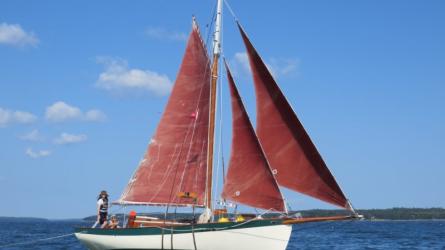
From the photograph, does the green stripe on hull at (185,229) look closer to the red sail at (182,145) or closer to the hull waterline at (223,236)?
the hull waterline at (223,236)

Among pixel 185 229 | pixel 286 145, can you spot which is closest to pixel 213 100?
pixel 286 145

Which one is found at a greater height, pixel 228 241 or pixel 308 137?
pixel 308 137

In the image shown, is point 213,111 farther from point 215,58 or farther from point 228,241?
point 228,241

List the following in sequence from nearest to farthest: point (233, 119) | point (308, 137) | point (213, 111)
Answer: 1. point (308, 137)
2. point (233, 119)
3. point (213, 111)

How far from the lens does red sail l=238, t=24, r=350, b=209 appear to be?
2819cm

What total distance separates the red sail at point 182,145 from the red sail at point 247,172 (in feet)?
8.58

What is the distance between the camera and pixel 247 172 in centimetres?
2992

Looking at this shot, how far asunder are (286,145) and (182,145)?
618cm

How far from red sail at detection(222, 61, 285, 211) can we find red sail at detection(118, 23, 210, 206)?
261 centimetres

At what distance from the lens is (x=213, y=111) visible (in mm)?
32656

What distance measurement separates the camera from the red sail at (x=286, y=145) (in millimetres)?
28188

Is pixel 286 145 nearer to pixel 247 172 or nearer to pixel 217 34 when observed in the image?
pixel 247 172

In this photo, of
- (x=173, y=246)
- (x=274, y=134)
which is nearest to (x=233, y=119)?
(x=274, y=134)

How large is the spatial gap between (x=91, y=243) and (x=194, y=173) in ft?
19.0
